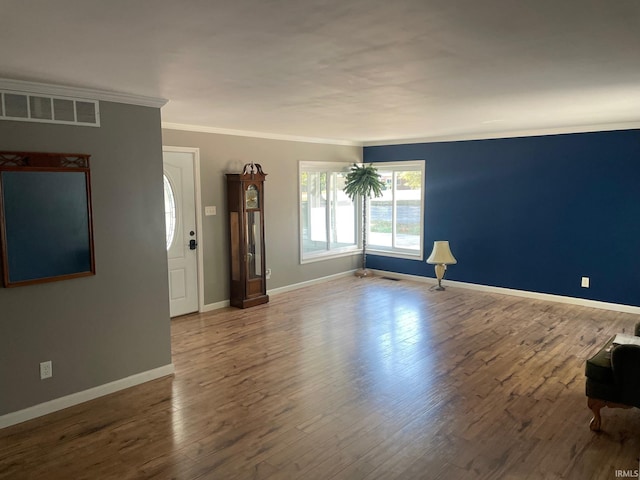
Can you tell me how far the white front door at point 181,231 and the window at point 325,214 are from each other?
202cm

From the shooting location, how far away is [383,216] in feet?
27.5

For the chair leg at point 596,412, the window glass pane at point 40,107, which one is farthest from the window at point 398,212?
the window glass pane at point 40,107

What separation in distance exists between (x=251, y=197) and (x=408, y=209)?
122 inches

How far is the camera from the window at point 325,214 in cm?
748

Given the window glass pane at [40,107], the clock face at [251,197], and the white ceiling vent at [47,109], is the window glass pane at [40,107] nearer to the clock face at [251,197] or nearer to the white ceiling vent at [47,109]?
the white ceiling vent at [47,109]

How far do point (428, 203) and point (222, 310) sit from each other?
3867 millimetres

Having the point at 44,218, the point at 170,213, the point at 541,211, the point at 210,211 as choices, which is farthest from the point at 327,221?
the point at 44,218

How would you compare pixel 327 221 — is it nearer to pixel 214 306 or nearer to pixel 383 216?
pixel 383 216

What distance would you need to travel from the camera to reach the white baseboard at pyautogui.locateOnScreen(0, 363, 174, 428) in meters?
3.23

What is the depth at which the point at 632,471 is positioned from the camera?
2.64 m

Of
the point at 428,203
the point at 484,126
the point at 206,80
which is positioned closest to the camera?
the point at 206,80

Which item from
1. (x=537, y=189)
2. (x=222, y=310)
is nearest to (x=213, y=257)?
(x=222, y=310)

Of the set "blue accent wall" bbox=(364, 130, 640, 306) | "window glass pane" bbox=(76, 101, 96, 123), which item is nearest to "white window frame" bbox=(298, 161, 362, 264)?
"blue accent wall" bbox=(364, 130, 640, 306)

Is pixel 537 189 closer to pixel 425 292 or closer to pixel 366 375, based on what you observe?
pixel 425 292
